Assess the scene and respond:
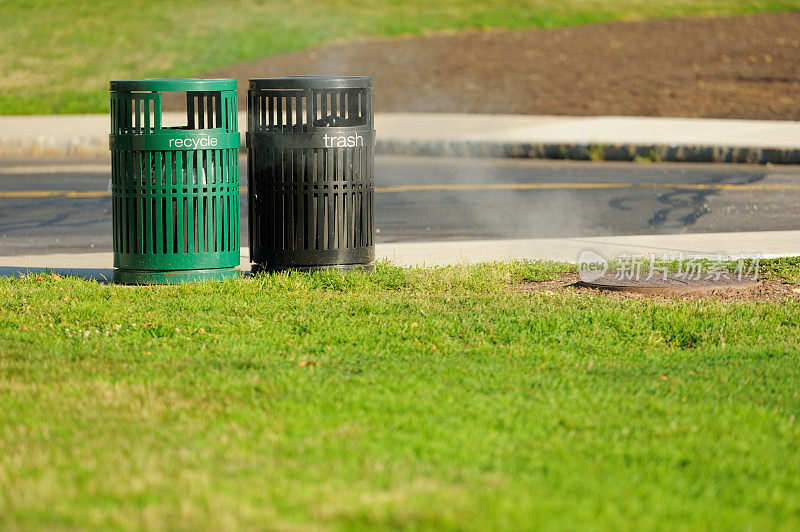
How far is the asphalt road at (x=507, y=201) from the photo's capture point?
10.4 meters

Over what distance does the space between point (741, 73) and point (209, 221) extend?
16728 mm

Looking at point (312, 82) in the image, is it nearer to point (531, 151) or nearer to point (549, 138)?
point (531, 151)

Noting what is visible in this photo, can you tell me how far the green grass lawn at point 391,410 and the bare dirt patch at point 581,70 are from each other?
13493 millimetres

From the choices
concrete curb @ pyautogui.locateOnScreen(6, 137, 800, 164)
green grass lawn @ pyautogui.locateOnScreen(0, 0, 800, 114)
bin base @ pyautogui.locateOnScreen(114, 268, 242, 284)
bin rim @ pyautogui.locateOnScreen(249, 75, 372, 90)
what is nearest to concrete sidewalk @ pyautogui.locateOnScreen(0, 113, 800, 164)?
concrete curb @ pyautogui.locateOnScreen(6, 137, 800, 164)

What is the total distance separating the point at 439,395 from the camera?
5.05 meters

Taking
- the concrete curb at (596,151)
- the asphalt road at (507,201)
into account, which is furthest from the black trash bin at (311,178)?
the concrete curb at (596,151)

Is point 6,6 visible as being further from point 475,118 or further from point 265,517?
point 265,517

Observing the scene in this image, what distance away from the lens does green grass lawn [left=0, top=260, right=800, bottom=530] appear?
384 cm

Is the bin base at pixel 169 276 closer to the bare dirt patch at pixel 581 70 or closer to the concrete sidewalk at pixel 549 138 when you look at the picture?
the concrete sidewalk at pixel 549 138

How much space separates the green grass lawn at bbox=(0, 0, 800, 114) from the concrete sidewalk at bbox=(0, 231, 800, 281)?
41.4 feet

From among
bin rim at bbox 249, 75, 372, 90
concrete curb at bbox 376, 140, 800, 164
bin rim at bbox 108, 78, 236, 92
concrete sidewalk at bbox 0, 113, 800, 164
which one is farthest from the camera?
concrete sidewalk at bbox 0, 113, 800, 164

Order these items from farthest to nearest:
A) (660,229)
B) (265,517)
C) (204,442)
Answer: (660,229) → (204,442) → (265,517)

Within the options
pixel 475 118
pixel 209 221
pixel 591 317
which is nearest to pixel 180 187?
pixel 209 221

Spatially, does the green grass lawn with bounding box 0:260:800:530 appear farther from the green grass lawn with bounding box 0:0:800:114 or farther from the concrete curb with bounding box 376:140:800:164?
the green grass lawn with bounding box 0:0:800:114
